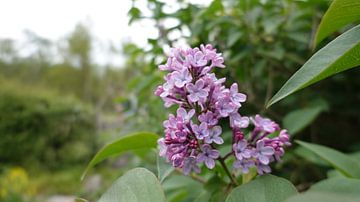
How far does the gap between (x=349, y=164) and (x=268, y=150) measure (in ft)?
0.85

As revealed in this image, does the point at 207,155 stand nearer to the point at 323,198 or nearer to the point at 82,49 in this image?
the point at 323,198

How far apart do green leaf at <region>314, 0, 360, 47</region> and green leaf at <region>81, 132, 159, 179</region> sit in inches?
13.9

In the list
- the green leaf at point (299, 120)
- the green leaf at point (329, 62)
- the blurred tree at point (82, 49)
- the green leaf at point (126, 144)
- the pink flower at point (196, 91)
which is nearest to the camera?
the green leaf at point (329, 62)

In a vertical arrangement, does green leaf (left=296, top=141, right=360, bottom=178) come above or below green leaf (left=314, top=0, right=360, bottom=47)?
below

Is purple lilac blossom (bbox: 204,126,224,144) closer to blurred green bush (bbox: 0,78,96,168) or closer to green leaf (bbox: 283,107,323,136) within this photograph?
green leaf (bbox: 283,107,323,136)

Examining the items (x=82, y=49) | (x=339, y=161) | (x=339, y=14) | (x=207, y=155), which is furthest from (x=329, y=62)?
(x=82, y=49)

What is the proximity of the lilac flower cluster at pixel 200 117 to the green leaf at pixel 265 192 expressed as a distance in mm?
59

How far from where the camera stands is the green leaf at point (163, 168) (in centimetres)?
58

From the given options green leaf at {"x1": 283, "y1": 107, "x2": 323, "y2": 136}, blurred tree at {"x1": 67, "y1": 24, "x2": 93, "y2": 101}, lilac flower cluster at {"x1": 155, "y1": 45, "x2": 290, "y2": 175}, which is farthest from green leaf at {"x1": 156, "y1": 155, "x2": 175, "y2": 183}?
blurred tree at {"x1": 67, "y1": 24, "x2": 93, "y2": 101}

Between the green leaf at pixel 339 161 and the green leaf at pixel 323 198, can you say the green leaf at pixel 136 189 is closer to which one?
the green leaf at pixel 323 198

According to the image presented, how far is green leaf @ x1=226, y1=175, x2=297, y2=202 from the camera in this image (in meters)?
0.48

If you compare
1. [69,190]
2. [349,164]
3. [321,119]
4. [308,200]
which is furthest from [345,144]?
[69,190]

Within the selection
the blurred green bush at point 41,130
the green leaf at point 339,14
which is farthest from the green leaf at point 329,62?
the blurred green bush at point 41,130

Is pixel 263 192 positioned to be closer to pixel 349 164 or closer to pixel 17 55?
pixel 349 164
